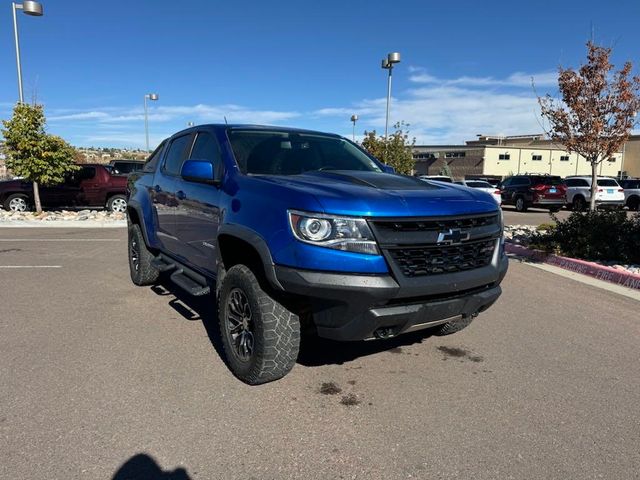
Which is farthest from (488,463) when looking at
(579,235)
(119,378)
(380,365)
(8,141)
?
(8,141)

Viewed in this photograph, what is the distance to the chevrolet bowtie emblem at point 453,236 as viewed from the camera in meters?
3.18

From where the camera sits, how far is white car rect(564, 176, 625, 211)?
2191cm

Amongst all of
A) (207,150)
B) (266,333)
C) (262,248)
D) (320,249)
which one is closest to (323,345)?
(266,333)

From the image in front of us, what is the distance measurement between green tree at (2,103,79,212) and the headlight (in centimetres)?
1343

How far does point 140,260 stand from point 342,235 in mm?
4053

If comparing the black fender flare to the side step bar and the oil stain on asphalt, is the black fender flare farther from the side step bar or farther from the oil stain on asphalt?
the oil stain on asphalt

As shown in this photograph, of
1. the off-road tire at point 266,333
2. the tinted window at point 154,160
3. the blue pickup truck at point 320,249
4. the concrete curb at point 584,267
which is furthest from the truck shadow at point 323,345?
the concrete curb at point 584,267

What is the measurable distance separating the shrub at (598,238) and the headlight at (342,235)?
21.6 feet

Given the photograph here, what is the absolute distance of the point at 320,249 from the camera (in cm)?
295

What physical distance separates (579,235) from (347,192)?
685cm

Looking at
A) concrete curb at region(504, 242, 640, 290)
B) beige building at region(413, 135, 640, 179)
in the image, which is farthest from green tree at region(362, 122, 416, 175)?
beige building at region(413, 135, 640, 179)

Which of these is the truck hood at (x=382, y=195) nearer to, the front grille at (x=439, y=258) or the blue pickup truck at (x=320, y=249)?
the blue pickup truck at (x=320, y=249)

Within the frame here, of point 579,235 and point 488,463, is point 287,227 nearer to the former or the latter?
point 488,463

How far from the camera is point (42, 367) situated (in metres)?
3.88
